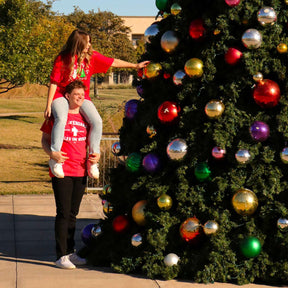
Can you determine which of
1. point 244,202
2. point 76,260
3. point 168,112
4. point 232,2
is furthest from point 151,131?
point 76,260

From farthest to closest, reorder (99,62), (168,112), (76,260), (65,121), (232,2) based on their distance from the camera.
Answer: (99,62) < (76,260) < (65,121) < (168,112) < (232,2)

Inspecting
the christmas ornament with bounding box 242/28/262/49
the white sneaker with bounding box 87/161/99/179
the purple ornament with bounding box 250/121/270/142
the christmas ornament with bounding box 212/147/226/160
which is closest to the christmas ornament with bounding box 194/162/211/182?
the christmas ornament with bounding box 212/147/226/160

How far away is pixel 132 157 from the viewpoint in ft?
17.5

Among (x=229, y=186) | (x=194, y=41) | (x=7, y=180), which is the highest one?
(x=194, y=41)

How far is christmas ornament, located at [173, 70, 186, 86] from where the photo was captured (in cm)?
509

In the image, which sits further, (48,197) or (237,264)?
(48,197)

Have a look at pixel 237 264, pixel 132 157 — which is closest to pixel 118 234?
pixel 132 157

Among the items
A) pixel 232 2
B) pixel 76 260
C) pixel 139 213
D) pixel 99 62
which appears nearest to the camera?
pixel 232 2

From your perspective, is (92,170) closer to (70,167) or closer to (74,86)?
(70,167)

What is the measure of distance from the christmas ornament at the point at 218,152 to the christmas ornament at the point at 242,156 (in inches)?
5.1

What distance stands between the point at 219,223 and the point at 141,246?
747 mm

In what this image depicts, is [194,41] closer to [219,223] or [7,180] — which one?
[219,223]

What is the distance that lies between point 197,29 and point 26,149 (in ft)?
47.0

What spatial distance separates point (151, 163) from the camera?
5148mm
